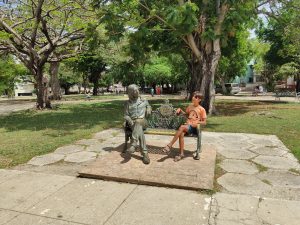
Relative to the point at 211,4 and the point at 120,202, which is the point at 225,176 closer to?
the point at 120,202

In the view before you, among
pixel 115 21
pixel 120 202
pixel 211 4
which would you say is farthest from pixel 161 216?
pixel 211 4

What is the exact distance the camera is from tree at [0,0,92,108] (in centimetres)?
1653

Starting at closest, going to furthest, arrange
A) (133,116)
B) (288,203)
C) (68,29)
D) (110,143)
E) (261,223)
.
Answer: (261,223) < (288,203) < (133,116) < (110,143) < (68,29)

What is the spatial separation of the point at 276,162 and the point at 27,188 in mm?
4940

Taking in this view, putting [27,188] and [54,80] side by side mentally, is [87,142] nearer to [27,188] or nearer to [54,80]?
[27,188]

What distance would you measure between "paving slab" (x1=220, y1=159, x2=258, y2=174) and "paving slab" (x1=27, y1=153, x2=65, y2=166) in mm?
3606

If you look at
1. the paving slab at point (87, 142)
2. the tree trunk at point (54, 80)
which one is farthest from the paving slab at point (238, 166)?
the tree trunk at point (54, 80)

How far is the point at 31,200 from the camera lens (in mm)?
4422

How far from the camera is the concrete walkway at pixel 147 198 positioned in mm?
3867

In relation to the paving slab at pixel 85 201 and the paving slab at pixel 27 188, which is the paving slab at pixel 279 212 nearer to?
the paving slab at pixel 85 201

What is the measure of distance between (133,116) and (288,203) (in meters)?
3.17

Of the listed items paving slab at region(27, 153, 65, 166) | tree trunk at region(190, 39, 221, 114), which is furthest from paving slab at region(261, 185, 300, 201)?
tree trunk at region(190, 39, 221, 114)

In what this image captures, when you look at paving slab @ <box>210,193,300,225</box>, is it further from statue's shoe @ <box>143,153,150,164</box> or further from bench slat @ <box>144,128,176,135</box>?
bench slat @ <box>144,128,176,135</box>

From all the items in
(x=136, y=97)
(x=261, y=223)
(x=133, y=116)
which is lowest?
(x=261, y=223)
